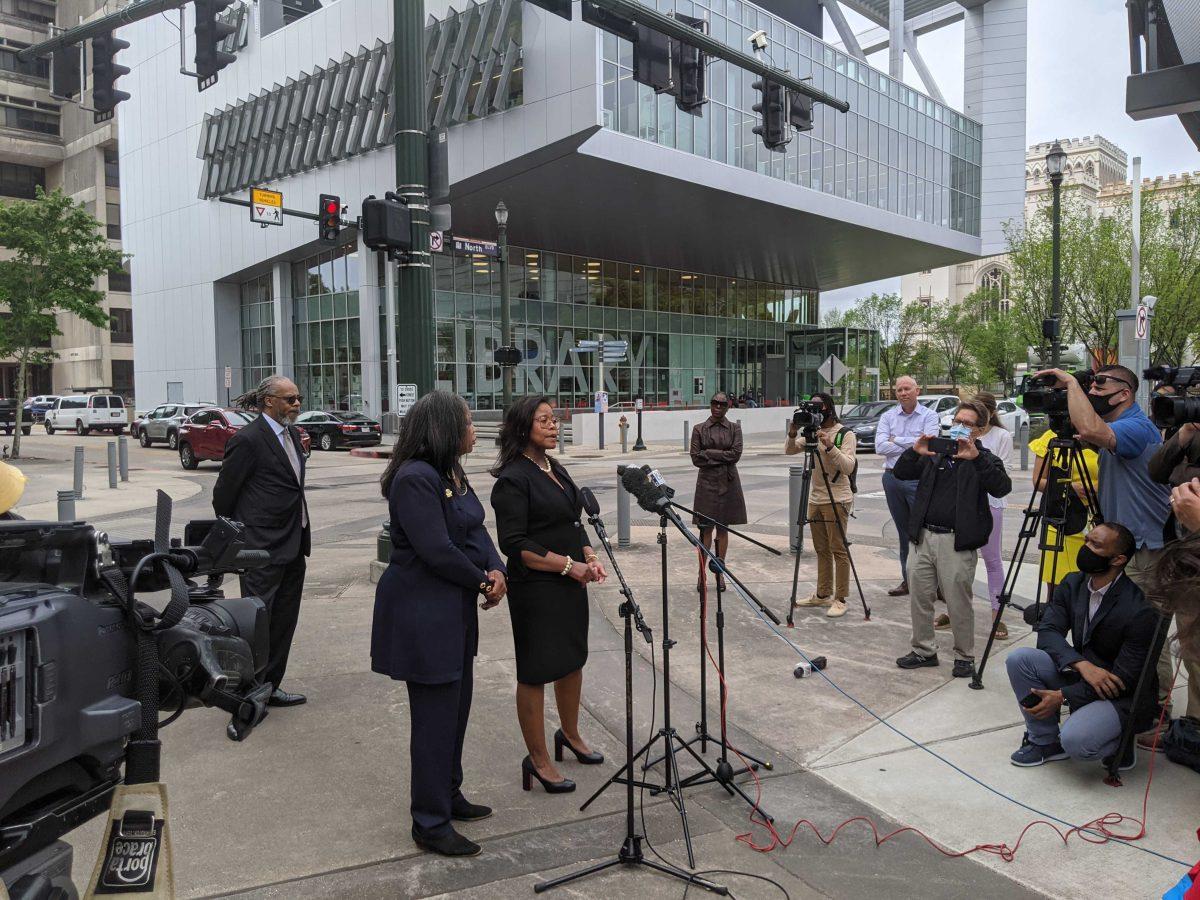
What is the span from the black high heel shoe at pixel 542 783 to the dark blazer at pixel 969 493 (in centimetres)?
315

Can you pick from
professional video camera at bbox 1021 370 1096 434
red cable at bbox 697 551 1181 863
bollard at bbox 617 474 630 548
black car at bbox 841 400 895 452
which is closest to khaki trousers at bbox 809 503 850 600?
professional video camera at bbox 1021 370 1096 434

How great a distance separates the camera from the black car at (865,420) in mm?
24578

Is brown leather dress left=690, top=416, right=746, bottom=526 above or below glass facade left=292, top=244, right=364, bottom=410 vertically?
below

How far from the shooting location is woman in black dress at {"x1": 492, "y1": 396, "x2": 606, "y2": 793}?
3883 millimetres

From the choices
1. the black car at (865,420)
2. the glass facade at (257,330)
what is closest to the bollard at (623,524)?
the black car at (865,420)

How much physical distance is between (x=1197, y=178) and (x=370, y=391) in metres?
39.8

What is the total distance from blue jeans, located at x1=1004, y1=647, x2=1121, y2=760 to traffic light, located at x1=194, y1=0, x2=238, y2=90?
10569mm

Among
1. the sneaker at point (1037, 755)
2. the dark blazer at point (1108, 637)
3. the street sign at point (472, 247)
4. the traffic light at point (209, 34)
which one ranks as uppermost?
the traffic light at point (209, 34)

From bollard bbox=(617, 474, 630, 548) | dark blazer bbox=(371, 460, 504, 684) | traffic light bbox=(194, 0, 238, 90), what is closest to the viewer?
dark blazer bbox=(371, 460, 504, 684)

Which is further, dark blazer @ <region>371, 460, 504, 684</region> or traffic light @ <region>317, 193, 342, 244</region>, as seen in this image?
traffic light @ <region>317, 193, 342, 244</region>

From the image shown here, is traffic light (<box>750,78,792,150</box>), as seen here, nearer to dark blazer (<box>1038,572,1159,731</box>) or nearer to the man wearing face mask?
the man wearing face mask

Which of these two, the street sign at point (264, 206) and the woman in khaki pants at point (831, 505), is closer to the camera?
the woman in khaki pants at point (831, 505)

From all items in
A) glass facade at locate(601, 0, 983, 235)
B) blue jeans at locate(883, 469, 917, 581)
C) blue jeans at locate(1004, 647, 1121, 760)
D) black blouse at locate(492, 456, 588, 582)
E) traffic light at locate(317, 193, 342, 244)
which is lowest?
blue jeans at locate(1004, 647, 1121, 760)

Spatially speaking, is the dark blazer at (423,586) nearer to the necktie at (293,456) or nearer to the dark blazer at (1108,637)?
the necktie at (293,456)
